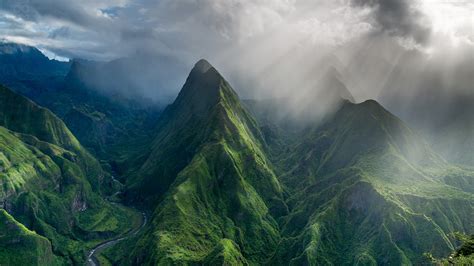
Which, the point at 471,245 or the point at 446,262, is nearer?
the point at 446,262
